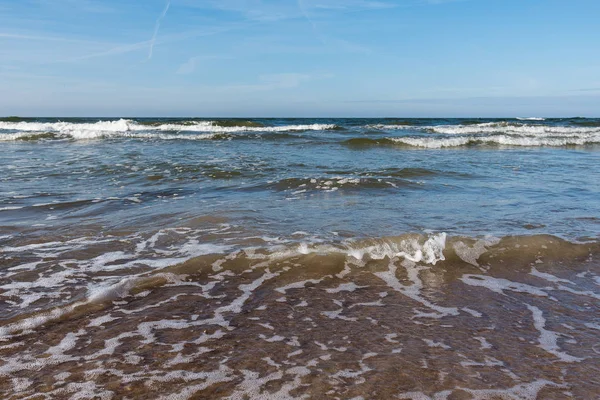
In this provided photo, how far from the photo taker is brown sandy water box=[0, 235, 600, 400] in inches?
92.8

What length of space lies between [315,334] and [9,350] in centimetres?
176

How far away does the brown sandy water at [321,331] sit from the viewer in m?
2.36

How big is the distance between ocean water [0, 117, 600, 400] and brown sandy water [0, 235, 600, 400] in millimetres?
14

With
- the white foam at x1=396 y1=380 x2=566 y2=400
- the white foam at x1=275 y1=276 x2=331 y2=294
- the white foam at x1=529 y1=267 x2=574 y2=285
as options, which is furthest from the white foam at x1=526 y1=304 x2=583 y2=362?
the white foam at x1=275 y1=276 x2=331 y2=294

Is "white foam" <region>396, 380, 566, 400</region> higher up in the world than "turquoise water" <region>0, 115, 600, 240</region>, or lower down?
lower down

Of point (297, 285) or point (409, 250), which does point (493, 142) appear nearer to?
point (409, 250)

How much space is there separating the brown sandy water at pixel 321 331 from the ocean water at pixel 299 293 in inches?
0.5

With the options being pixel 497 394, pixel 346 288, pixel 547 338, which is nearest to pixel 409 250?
pixel 346 288

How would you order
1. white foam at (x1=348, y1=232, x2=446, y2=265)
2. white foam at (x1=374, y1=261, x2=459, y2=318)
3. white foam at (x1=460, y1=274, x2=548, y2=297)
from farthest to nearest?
white foam at (x1=348, y1=232, x2=446, y2=265) < white foam at (x1=460, y1=274, x2=548, y2=297) < white foam at (x1=374, y1=261, x2=459, y2=318)

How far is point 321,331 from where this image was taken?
2.96 meters

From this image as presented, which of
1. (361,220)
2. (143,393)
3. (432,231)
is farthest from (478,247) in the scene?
(143,393)

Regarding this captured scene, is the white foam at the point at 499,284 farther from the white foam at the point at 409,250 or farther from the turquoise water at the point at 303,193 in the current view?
the turquoise water at the point at 303,193

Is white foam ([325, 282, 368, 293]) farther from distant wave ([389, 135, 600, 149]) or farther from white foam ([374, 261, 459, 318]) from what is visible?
distant wave ([389, 135, 600, 149])

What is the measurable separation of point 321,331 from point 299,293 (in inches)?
27.2
